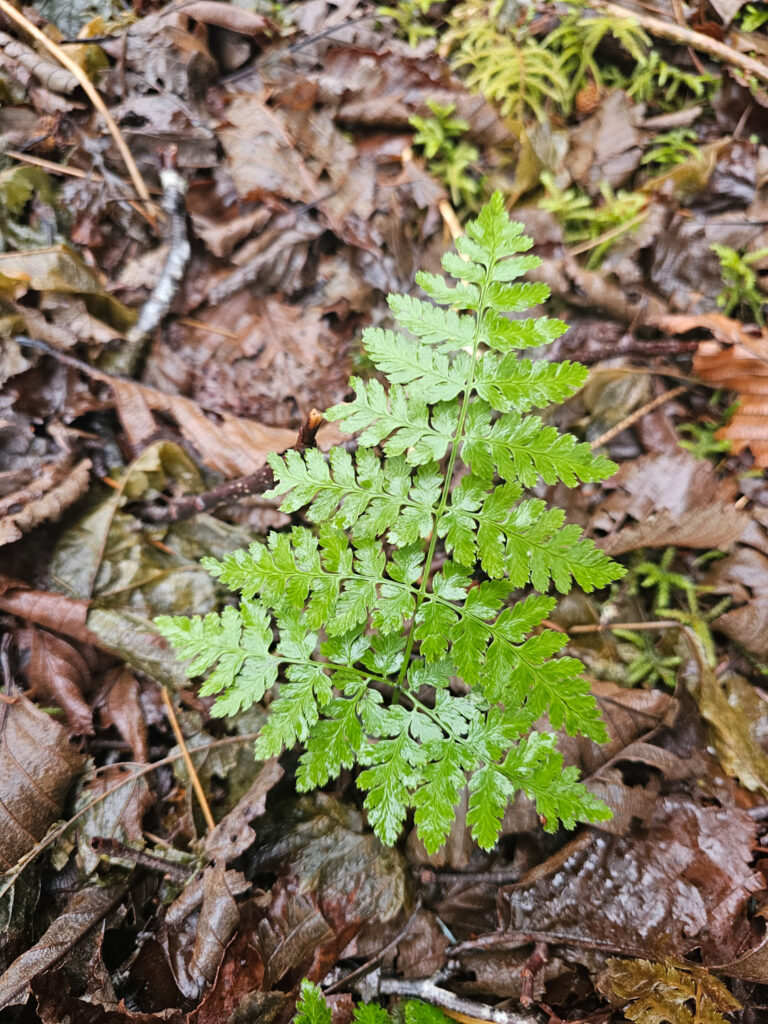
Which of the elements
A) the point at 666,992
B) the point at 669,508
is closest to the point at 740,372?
the point at 669,508

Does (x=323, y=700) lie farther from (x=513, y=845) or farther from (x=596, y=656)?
(x=596, y=656)

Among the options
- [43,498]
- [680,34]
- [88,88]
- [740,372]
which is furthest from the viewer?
[680,34]

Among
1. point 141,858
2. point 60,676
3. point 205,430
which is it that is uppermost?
point 205,430

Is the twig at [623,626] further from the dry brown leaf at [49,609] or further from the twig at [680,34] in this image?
the twig at [680,34]

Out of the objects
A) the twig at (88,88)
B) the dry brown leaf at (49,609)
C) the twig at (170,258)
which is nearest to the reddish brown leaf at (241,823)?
the dry brown leaf at (49,609)

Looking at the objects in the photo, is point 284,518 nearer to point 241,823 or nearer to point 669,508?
point 241,823

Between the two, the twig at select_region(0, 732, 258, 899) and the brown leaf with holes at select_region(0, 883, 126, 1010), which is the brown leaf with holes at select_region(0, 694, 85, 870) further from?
the brown leaf with holes at select_region(0, 883, 126, 1010)

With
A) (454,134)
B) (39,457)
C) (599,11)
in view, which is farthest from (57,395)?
(599,11)

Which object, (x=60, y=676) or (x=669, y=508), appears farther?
(x=669, y=508)
